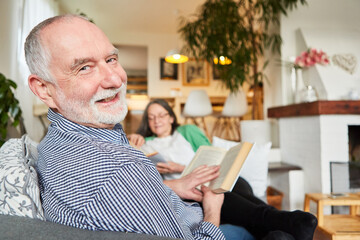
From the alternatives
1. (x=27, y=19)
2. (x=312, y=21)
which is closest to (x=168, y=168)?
(x=312, y=21)

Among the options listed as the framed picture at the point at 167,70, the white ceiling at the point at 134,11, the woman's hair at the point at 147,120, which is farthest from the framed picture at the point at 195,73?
the woman's hair at the point at 147,120

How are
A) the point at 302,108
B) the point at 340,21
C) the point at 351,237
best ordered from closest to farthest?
the point at 351,237, the point at 302,108, the point at 340,21

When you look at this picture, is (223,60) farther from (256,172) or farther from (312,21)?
(256,172)

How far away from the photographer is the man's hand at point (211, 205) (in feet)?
3.09

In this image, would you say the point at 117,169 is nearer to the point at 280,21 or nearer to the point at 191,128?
the point at 191,128

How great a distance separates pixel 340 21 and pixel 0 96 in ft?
9.92

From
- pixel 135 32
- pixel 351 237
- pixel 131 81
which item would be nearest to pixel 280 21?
pixel 351 237

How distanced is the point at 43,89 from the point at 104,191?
394 mm

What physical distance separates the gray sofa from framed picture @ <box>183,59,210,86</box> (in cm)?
566

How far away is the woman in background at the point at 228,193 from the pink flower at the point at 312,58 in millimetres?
1203

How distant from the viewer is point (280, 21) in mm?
2736

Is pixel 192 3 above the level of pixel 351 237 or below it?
above

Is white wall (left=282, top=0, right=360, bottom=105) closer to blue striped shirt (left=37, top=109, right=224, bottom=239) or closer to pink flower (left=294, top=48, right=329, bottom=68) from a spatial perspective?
pink flower (left=294, top=48, right=329, bottom=68)

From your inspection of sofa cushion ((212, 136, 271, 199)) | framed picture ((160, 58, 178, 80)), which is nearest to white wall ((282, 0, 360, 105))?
sofa cushion ((212, 136, 271, 199))
